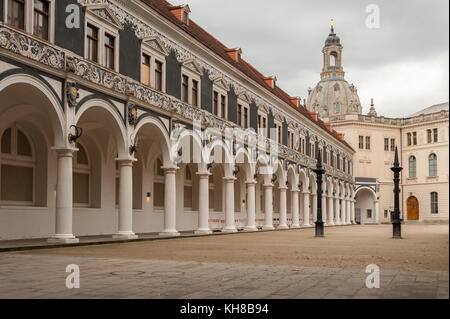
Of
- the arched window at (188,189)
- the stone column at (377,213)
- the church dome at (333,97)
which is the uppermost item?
the church dome at (333,97)

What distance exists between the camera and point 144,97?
880 inches

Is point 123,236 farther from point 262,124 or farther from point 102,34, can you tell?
point 262,124

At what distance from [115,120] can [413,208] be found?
64.4 meters

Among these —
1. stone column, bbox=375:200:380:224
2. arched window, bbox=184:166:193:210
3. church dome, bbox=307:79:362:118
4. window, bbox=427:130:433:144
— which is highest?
church dome, bbox=307:79:362:118

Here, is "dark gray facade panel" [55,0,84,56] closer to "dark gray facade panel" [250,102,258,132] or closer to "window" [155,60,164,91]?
"window" [155,60,164,91]

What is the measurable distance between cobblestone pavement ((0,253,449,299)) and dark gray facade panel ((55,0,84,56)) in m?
8.48

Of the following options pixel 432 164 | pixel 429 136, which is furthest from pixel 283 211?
pixel 429 136

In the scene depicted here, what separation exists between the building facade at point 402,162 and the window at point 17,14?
63.1 meters

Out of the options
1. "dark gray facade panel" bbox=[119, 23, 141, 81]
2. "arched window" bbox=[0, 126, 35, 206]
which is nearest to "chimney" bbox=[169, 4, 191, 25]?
"dark gray facade panel" bbox=[119, 23, 141, 81]

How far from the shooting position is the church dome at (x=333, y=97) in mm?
103812

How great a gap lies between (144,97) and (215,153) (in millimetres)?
8809

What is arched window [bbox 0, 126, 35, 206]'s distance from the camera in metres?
19.8

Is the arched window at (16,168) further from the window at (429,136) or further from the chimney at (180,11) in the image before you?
the window at (429,136)

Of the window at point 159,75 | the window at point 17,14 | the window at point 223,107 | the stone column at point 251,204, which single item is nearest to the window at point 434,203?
the stone column at point 251,204
